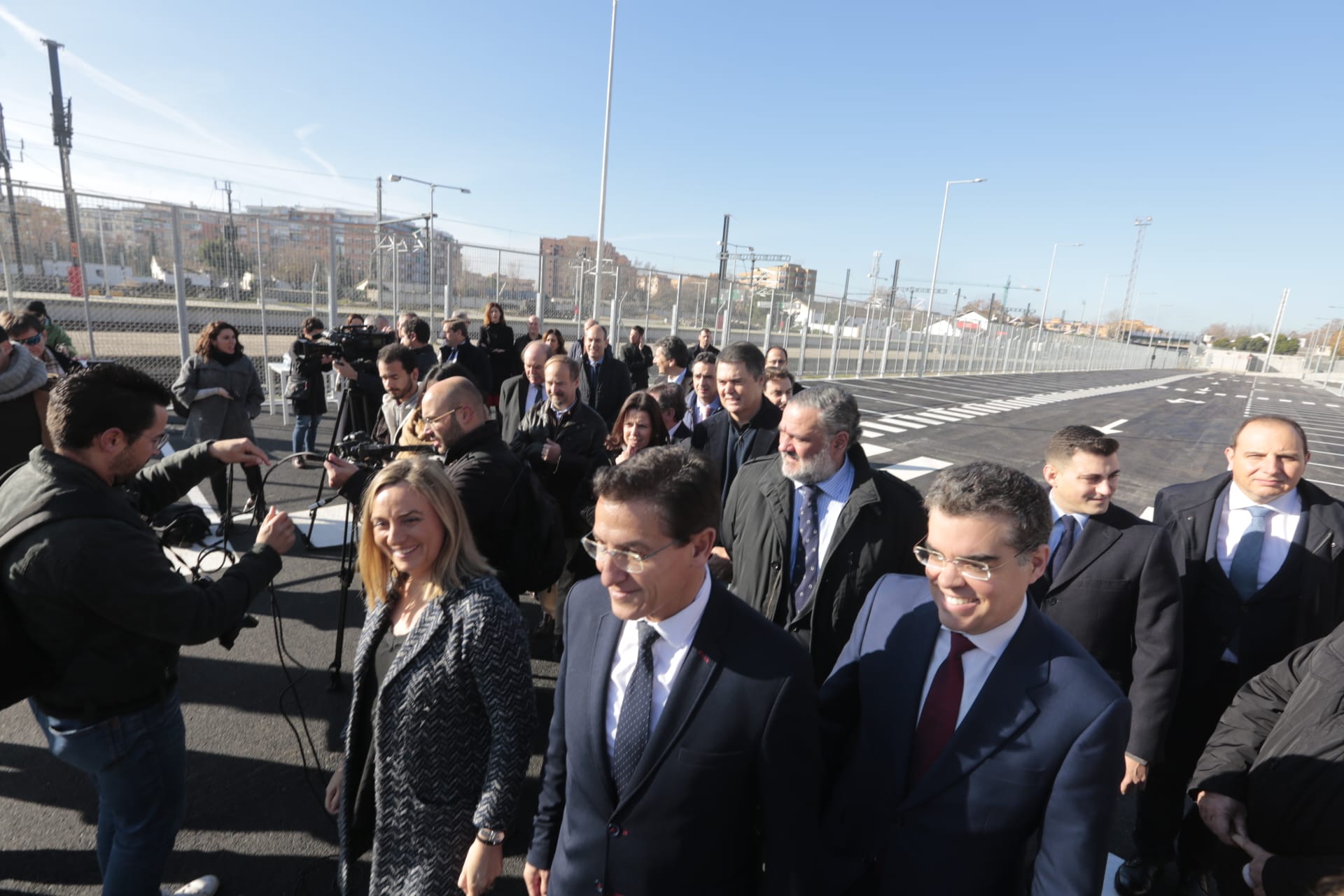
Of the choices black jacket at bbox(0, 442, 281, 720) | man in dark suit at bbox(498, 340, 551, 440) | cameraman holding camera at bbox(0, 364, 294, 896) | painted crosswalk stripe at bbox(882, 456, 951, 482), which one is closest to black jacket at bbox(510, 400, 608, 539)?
man in dark suit at bbox(498, 340, 551, 440)

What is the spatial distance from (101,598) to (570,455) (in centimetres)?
272

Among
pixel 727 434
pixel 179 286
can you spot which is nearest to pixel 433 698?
pixel 727 434

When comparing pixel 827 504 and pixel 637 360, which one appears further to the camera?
pixel 637 360

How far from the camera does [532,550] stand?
3.11m

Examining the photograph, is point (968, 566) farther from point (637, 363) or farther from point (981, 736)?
point (637, 363)

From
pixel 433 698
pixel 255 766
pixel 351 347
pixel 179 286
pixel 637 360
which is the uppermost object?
pixel 179 286

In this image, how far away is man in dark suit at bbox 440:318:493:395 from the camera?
7.52 meters

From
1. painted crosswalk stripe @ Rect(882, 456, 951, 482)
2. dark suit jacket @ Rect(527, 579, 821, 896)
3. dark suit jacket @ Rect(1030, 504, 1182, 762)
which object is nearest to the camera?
dark suit jacket @ Rect(527, 579, 821, 896)

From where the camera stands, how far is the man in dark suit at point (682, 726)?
1540mm

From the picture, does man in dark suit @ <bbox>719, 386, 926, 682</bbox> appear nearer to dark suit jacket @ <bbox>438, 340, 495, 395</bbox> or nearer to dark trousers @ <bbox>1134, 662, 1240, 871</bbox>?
dark trousers @ <bbox>1134, 662, 1240, 871</bbox>

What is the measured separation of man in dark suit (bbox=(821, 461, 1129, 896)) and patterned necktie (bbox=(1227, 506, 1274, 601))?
6.33ft

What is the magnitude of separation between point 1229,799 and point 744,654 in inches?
64.6

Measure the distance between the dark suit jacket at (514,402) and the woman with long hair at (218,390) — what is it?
2239 millimetres

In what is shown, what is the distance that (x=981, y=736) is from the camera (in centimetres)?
151
